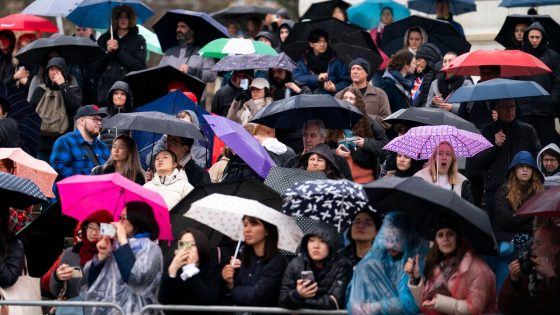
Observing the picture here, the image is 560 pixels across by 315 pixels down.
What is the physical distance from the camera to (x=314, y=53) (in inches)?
899

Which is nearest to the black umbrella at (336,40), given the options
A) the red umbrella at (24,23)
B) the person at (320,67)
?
the person at (320,67)

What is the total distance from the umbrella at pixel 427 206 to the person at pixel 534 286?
61 centimetres

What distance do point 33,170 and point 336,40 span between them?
6.45 metres

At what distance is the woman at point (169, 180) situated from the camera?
54.9 ft

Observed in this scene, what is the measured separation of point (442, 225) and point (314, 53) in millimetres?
9334

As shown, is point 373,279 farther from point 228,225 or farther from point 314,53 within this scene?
point 314,53

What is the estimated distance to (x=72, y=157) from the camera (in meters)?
19.2

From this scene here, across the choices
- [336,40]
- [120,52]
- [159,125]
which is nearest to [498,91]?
[159,125]

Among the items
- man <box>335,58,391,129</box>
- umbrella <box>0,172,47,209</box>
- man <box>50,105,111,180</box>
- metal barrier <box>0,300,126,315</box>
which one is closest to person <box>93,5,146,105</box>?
man <box>50,105,111,180</box>

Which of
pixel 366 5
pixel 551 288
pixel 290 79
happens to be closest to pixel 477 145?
pixel 551 288

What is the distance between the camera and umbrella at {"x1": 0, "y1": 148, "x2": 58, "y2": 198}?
17.7 m

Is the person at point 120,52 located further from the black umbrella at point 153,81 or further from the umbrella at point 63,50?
the black umbrella at point 153,81

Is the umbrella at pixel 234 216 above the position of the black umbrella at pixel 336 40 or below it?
above

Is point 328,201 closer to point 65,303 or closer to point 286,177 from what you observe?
point 286,177
